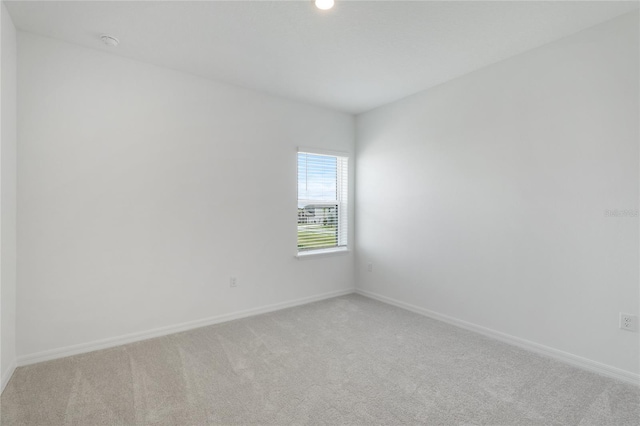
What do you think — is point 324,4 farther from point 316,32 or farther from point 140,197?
point 140,197

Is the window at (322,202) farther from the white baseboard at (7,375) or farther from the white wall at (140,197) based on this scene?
the white baseboard at (7,375)

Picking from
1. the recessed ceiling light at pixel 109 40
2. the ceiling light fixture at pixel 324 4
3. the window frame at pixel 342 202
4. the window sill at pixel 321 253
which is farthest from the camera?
the window frame at pixel 342 202

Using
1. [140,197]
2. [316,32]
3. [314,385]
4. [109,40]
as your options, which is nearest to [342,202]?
[316,32]

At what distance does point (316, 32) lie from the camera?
96.4 inches

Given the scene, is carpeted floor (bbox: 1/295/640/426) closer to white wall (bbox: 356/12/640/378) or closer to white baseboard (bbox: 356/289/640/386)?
white baseboard (bbox: 356/289/640/386)

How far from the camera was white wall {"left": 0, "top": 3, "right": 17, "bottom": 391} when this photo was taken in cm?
211

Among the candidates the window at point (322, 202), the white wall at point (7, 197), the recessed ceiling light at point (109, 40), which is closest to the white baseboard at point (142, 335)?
the white wall at point (7, 197)

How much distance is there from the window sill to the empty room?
1.21ft

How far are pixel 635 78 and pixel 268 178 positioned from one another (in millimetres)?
3253

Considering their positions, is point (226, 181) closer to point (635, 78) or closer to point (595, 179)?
point (595, 179)

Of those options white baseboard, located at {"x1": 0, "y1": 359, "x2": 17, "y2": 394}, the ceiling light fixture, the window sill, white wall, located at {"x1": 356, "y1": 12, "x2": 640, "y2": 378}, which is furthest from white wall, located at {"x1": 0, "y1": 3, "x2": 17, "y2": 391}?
white wall, located at {"x1": 356, "y1": 12, "x2": 640, "y2": 378}

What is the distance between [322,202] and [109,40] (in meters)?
2.77

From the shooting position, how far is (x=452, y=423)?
180 centimetres

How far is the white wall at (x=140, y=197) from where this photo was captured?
8.25ft
